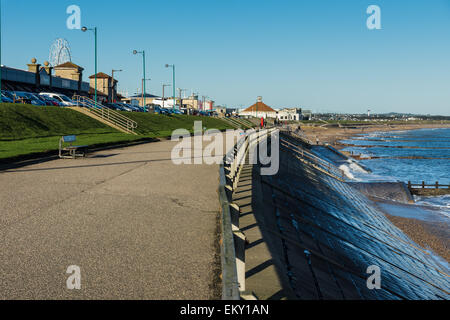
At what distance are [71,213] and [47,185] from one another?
2.94 meters

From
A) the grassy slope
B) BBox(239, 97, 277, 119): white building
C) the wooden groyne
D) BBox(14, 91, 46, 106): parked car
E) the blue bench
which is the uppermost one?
BBox(239, 97, 277, 119): white building

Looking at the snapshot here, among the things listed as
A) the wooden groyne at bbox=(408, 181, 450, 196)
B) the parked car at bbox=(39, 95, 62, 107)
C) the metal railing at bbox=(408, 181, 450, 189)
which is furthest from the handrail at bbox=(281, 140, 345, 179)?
the parked car at bbox=(39, 95, 62, 107)

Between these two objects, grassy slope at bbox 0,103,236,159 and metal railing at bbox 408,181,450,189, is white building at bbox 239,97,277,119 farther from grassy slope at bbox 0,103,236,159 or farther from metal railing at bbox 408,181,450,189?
grassy slope at bbox 0,103,236,159

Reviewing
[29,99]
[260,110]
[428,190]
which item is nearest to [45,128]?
[29,99]

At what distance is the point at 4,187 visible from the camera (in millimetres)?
8836

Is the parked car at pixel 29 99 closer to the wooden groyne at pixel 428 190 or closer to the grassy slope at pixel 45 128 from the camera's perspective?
the grassy slope at pixel 45 128

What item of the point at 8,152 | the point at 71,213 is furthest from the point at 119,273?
the point at 8,152

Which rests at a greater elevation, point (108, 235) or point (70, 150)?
point (70, 150)

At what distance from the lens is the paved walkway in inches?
159

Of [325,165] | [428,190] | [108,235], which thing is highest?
[108,235]

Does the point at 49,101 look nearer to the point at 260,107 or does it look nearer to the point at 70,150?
the point at 70,150

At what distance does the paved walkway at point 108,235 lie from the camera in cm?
404

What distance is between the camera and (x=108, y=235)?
224 inches

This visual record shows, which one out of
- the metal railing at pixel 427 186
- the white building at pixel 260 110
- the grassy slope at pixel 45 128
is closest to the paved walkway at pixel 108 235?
the grassy slope at pixel 45 128
